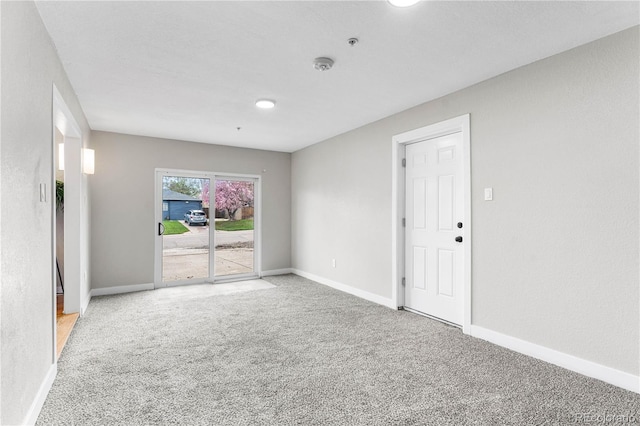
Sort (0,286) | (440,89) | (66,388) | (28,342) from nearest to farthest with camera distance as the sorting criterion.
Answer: (0,286) < (28,342) < (66,388) < (440,89)

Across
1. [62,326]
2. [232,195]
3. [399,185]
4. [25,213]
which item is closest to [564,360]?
[399,185]

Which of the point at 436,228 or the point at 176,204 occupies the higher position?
the point at 176,204

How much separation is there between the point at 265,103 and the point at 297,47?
124 cm

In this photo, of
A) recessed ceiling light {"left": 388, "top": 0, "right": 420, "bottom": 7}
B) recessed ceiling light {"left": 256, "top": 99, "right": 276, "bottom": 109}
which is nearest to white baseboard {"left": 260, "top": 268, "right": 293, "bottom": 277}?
recessed ceiling light {"left": 256, "top": 99, "right": 276, "bottom": 109}

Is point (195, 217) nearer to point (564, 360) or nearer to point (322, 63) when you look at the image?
point (322, 63)

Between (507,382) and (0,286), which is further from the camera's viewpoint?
(507,382)

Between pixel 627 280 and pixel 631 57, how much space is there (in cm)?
146

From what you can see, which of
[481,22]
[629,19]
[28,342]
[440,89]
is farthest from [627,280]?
[28,342]

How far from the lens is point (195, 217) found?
5.70 meters

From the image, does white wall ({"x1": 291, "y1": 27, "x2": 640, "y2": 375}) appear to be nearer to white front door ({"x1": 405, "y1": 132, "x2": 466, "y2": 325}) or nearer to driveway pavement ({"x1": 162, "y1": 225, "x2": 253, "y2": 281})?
white front door ({"x1": 405, "y1": 132, "x2": 466, "y2": 325})

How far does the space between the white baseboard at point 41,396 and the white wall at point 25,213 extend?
2 centimetres

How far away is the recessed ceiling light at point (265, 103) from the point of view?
364cm

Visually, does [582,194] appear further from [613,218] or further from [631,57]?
[631,57]

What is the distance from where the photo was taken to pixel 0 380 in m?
1.49
